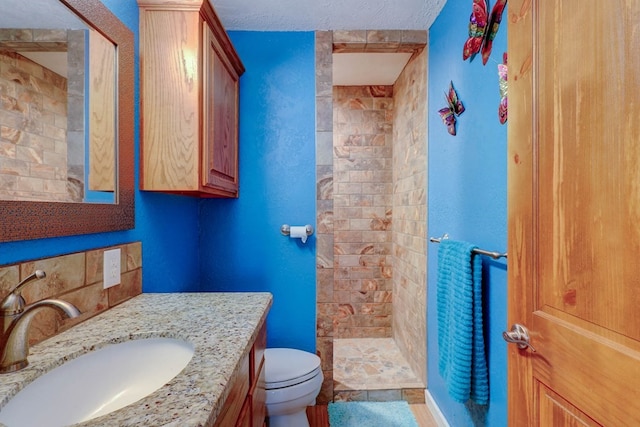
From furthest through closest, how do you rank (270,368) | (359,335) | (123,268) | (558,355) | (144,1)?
(359,335)
(270,368)
(144,1)
(123,268)
(558,355)

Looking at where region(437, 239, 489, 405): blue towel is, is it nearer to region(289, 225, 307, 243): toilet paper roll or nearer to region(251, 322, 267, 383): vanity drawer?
region(251, 322, 267, 383): vanity drawer

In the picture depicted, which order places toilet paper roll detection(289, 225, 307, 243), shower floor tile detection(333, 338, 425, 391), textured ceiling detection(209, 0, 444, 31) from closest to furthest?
textured ceiling detection(209, 0, 444, 31), toilet paper roll detection(289, 225, 307, 243), shower floor tile detection(333, 338, 425, 391)

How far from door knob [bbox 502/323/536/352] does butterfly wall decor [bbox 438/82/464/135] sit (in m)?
1.03

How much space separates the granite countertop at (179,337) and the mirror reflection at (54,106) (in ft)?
1.20

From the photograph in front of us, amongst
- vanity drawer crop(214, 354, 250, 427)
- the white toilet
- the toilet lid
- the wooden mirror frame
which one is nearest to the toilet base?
the white toilet

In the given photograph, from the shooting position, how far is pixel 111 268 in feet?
3.42

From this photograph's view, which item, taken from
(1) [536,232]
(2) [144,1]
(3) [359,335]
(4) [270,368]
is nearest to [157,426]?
(1) [536,232]

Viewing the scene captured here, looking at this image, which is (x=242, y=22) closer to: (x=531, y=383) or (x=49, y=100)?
(x=49, y=100)

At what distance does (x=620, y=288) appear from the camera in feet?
1.94

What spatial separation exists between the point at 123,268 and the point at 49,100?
0.59 metres

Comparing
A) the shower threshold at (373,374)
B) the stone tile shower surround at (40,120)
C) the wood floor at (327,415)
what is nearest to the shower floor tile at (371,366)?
the shower threshold at (373,374)

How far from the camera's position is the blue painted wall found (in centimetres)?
119

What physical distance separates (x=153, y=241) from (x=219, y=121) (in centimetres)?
64

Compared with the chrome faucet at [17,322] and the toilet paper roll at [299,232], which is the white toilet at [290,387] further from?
the chrome faucet at [17,322]
